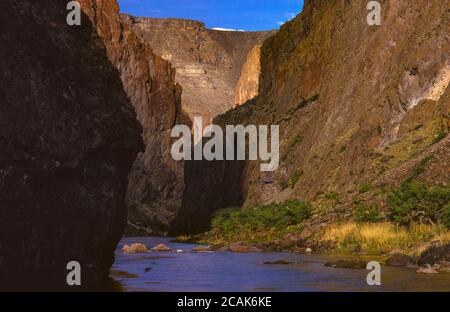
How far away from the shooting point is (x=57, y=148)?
26703mm

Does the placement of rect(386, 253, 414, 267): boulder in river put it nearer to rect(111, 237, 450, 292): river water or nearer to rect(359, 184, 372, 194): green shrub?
rect(111, 237, 450, 292): river water

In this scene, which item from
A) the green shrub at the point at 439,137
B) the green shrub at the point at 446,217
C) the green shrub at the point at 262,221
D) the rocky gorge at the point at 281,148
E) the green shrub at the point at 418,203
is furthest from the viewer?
the green shrub at the point at 262,221

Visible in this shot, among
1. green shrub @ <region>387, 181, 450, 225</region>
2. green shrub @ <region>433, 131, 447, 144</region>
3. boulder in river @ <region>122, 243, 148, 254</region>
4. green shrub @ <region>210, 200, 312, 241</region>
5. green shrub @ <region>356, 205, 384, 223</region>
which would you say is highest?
green shrub @ <region>433, 131, 447, 144</region>

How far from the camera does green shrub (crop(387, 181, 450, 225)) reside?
54.9 m

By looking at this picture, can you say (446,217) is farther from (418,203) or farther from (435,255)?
(435,255)

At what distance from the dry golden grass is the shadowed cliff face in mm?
23381

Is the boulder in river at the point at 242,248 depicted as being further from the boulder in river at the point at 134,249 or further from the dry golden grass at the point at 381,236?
the boulder in river at the point at 134,249

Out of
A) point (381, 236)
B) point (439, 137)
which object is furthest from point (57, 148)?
point (439, 137)

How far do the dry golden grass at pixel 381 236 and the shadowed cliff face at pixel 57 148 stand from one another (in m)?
23.4

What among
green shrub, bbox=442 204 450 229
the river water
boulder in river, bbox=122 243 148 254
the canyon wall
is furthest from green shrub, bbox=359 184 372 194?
the river water

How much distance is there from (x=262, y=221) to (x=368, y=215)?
1091 inches

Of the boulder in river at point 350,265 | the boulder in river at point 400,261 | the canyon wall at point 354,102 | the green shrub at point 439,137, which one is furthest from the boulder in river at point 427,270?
the green shrub at point 439,137

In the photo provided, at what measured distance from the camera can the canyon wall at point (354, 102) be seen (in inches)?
3041
